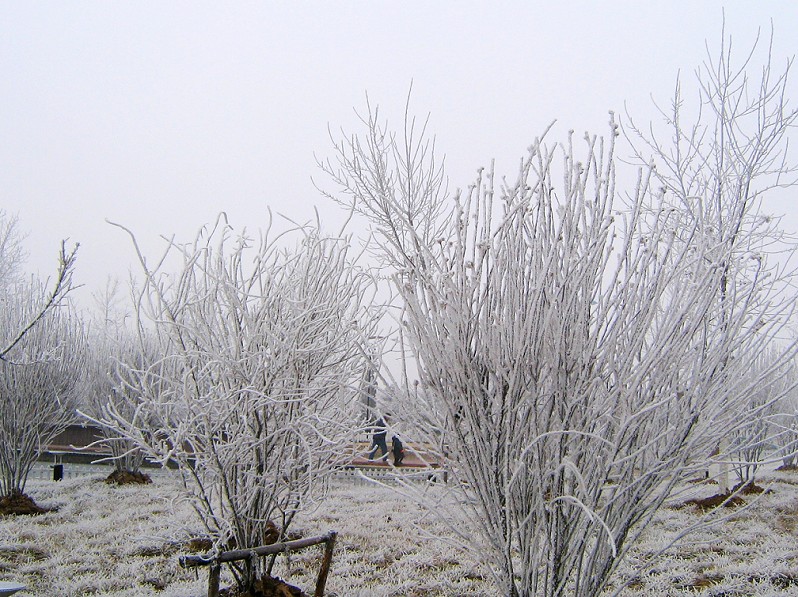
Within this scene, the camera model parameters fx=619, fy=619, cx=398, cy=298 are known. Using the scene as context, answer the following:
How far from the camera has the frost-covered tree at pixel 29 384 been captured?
917 centimetres

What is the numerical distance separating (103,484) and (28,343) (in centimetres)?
344

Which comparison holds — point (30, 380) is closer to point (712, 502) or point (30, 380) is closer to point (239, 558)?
point (239, 558)

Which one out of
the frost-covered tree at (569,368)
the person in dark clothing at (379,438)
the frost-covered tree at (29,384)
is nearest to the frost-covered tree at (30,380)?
the frost-covered tree at (29,384)

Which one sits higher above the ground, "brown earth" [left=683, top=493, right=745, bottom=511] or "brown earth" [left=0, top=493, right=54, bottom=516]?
"brown earth" [left=0, top=493, right=54, bottom=516]

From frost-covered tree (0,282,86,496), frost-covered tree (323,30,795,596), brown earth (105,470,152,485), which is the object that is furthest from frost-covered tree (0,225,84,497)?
frost-covered tree (323,30,795,596)

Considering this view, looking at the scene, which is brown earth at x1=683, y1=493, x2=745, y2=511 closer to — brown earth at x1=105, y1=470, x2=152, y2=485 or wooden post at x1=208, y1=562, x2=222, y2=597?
wooden post at x1=208, y1=562, x2=222, y2=597

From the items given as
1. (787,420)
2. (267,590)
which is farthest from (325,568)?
(787,420)

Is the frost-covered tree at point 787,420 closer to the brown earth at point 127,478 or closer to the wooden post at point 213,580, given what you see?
the wooden post at point 213,580

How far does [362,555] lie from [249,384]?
3481 millimetres

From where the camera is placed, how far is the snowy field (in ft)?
18.2

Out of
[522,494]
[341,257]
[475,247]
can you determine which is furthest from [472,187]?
[341,257]

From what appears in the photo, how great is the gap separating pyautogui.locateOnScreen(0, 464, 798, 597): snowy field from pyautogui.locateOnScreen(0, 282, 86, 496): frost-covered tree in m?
0.89

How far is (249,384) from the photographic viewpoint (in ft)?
12.9

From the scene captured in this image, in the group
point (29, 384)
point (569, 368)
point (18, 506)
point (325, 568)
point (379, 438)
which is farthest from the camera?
point (379, 438)
